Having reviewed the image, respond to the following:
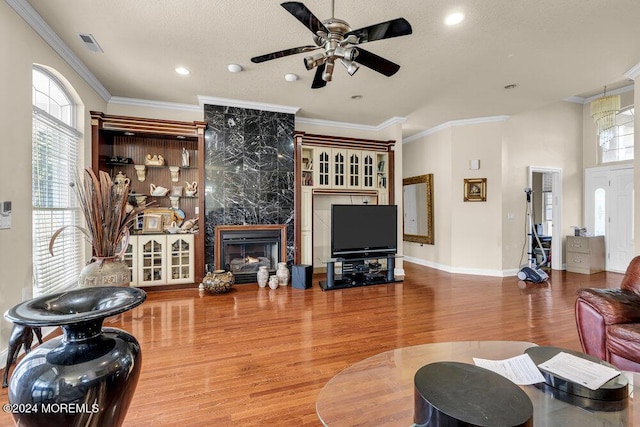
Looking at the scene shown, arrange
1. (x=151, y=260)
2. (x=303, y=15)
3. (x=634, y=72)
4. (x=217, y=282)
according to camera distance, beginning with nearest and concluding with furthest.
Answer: (x=303, y=15) < (x=634, y=72) < (x=217, y=282) < (x=151, y=260)

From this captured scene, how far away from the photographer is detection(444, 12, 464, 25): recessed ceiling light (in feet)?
8.51

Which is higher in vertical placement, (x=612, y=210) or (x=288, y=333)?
(x=612, y=210)

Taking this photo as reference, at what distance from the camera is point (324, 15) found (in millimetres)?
2643

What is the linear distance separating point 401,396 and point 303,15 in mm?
2287

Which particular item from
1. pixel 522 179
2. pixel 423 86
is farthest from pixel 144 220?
pixel 522 179

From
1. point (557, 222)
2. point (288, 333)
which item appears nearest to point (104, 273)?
point (288, 333)

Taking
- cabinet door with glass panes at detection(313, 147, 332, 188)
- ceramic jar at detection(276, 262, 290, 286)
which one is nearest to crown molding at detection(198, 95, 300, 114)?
cabinet door with glass panes at detection(313, 147, 332, 188)

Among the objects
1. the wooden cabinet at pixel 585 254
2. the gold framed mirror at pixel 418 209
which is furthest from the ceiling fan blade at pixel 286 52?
the wooden cabinet at pixel 585 254

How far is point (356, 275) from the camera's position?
5051 millimetres

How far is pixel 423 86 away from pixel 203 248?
13.3ft

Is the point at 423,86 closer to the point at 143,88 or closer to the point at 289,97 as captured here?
the point at 289,97

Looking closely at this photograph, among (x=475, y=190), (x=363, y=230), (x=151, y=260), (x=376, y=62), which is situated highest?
(x=376, y=62)

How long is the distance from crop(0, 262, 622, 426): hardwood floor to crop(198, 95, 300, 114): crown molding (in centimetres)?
295

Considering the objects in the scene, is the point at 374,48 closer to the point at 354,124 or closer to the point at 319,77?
the point at 319,77
